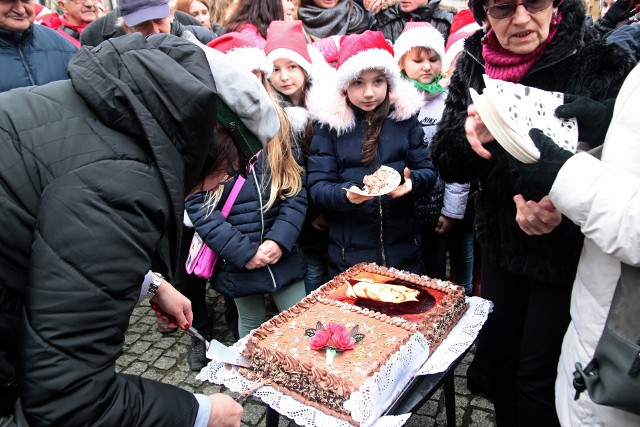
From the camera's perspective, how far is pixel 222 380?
186 centimetres

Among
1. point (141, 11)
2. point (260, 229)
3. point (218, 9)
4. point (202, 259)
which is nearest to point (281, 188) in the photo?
point (260, 229)

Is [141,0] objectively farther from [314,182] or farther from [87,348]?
[87,348]

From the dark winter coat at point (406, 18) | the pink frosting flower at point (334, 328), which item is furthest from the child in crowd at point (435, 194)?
the pink frosting flower at point (334, 328)

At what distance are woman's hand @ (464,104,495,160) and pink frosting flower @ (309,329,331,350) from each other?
0.92 meters

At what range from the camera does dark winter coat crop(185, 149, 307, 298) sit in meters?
2.78

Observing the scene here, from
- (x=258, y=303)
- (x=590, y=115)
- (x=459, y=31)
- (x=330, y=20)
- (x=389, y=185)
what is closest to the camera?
(x=590, y=115)

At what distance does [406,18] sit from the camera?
450cm

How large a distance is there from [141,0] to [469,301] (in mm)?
2915

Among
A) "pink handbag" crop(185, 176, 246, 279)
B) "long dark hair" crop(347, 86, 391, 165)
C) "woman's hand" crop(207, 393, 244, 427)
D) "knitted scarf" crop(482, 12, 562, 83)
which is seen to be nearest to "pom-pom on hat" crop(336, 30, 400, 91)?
"long dark hair" crop(347, 86, 391, 165)

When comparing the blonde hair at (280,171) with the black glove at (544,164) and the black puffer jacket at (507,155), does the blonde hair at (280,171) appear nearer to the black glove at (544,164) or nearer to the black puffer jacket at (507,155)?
the black puffer jacket at (507,155)

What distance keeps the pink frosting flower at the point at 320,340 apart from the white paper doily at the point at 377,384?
0.21 meters

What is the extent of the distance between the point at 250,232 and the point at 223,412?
154cm

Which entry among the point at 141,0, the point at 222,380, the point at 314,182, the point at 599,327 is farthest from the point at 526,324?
the point at 141,0

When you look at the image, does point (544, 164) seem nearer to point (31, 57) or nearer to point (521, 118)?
point (521, 118)
